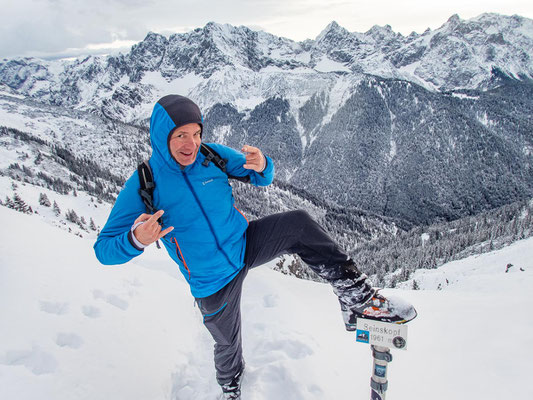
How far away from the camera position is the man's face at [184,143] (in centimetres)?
323

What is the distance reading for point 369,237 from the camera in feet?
447

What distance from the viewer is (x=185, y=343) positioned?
538 cm

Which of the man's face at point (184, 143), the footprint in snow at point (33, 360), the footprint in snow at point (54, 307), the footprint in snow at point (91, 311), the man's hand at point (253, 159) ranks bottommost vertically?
the footprint in snow at point (91, 311)

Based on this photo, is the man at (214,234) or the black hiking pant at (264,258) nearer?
the man at (214,234)

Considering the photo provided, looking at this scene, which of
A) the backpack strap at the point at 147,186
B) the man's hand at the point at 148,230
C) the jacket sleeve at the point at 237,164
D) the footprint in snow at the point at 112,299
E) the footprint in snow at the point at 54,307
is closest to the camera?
the man's hand at the point at 148,230

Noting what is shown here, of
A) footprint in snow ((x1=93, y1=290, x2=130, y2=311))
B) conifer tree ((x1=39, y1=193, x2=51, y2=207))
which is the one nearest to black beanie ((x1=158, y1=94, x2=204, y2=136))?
footprint in snow ((x1=93, y1=290, x2=130, y2=311))

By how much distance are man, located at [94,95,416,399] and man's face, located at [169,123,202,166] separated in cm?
1

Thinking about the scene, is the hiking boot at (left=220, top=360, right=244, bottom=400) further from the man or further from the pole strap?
the pole strap

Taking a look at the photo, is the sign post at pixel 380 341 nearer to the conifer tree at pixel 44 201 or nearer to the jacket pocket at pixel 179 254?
the jacket pocket at pixel 179 254

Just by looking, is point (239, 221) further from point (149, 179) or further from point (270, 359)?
point (270, 359)

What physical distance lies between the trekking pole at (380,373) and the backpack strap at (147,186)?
3.13 m

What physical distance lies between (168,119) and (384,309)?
11.0ft

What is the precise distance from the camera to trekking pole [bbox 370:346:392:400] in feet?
10.9

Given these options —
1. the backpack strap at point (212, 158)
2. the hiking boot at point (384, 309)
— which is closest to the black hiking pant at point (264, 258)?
the hiking boot at point (384, 309)
